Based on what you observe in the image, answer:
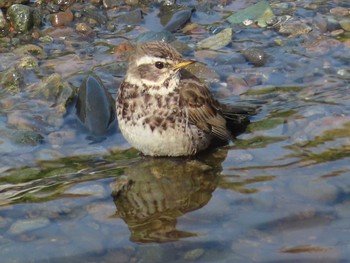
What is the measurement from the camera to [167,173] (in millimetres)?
7988

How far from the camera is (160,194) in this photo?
753cm

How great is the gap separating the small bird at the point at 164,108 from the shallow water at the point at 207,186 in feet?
0.72

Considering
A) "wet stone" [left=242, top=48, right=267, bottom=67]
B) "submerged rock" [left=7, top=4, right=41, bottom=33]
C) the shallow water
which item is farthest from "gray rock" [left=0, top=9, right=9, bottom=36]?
"wet stone" [left=242, top=48, right=267, bottom=67]

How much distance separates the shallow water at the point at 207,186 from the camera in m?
6.64

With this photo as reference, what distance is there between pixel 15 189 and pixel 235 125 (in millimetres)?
2475

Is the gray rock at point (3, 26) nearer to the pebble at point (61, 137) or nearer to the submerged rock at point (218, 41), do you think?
the submerged rock at point (218, 41)

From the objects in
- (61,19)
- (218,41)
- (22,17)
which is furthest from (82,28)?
Answer: (218,41)

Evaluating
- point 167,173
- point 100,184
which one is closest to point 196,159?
point 167,173

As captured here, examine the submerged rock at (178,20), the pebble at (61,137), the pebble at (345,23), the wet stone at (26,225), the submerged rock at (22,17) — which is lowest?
the pebble at (345,23)

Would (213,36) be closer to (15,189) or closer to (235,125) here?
(235,125)

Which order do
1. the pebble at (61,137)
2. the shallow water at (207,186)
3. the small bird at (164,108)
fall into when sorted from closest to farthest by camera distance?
the shallow water at (207,186) → the small bird at (164,108) → the pebble at (61,137)

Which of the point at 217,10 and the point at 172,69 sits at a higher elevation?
the point at 172,69

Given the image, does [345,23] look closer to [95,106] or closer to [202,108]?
[202,108]

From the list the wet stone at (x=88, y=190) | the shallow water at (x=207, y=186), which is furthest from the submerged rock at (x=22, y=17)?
the wet stone at (x=88, y=190)
